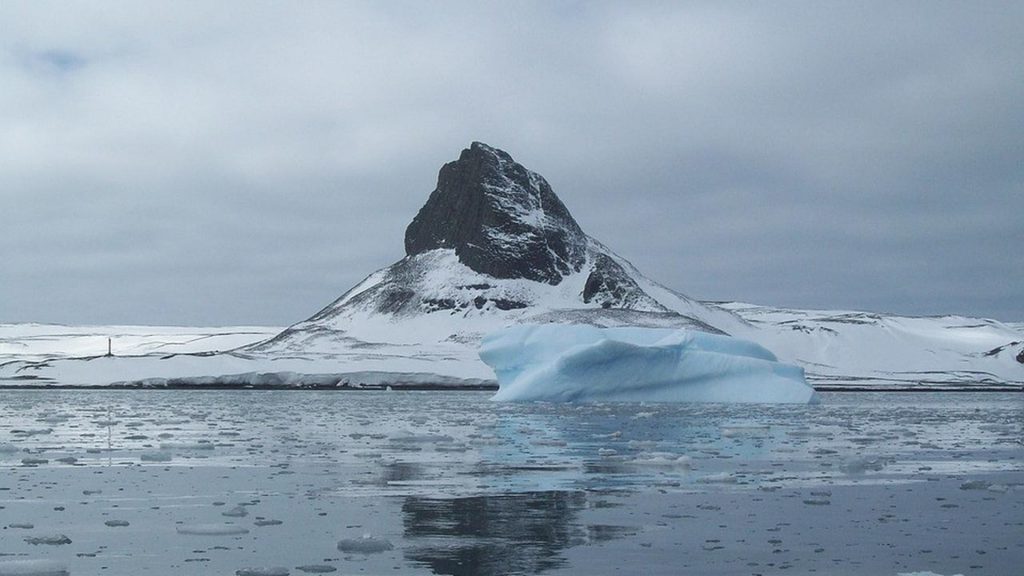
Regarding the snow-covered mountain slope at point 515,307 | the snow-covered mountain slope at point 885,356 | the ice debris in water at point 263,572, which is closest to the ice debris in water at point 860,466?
the ice debris in water at point 263,572

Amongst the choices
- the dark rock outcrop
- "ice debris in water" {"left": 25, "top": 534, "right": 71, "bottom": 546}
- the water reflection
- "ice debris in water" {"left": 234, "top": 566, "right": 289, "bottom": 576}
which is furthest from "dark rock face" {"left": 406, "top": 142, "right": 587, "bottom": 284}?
"ice debris in water" {"left": 234, "top": 566, "right": 289, "bottom": 576}

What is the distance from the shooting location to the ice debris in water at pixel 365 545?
8555mm

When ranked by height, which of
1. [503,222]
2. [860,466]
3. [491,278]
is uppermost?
→ [503,222]

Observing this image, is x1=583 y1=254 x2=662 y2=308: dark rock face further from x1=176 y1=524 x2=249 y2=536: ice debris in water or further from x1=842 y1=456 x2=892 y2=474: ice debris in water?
x1=176 y1=524 x2=249 y2=536: ice debris in water

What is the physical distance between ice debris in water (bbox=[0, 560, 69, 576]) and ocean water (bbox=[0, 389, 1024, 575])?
0.05ft

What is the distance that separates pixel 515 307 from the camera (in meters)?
129

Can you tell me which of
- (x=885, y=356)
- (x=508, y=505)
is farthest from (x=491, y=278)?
(x=508, y=505)

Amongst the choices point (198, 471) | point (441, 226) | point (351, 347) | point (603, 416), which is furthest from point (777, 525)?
point (441, 226)

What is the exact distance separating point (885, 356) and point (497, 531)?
5039 inches

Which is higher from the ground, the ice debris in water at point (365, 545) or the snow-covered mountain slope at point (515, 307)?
the snow-covered mountain slope at point (515, 307)

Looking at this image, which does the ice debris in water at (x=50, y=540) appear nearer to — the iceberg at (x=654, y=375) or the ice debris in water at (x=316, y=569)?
the ice debris in water at (x=316, y=569)

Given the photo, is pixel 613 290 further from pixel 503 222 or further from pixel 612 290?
pixel 503 222

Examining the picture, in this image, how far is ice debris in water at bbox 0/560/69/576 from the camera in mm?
7367

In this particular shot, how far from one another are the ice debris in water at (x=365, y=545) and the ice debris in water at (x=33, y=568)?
6.81ft
